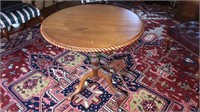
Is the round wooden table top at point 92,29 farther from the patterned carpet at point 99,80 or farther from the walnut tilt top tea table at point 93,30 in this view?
the patterned carpet at point 99,80

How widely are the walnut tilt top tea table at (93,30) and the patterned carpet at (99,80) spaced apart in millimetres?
135

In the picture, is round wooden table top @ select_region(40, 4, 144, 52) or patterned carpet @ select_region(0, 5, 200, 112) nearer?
round wooden table top @ select_region(40, 4, 144, 52)

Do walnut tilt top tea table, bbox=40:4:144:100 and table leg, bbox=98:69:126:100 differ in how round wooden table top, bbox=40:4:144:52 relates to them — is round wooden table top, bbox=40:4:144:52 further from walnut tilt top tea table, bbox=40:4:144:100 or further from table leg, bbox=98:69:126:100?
table leg, bbox=98:69:126:100

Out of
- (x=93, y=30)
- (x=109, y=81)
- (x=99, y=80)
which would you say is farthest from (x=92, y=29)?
(x=99, y=80)

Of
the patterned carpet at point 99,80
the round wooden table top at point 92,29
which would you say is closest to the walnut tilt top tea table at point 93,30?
the round wooden table top at point 92,29

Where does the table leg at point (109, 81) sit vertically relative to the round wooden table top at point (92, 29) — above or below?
below

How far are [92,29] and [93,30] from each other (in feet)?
0.06

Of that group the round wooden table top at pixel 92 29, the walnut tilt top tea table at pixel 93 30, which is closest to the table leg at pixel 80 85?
the walnut tilt top tea table at pixel 93 30

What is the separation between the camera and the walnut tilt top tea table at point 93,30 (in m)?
1.28

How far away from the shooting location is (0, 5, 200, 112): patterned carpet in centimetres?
166

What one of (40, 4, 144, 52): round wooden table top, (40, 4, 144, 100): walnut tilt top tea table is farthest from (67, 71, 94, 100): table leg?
(40, 4, 144, 52): round wooden table top

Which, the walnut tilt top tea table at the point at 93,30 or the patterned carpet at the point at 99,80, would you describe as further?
the patterned carpet at the point at 99,80

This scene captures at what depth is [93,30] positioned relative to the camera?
1441 mm

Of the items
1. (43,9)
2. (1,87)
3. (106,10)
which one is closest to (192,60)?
(106,10)
